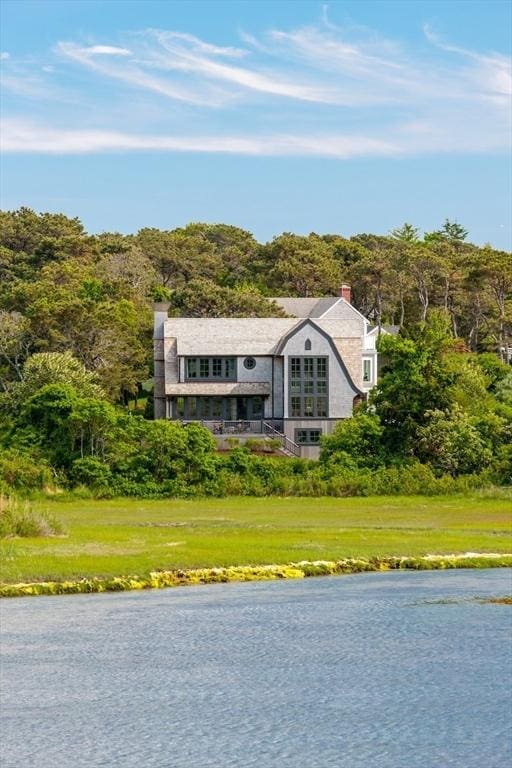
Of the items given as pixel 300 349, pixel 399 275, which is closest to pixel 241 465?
pixel 300 349

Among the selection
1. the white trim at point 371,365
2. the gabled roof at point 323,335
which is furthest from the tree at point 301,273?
the gabled roof at point 323,335

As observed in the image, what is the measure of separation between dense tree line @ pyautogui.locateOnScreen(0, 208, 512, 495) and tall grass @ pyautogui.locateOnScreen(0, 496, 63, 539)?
14390 millimetres

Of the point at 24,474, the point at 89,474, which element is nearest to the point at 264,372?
the point at 89,474

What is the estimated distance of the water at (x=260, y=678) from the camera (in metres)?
17.7

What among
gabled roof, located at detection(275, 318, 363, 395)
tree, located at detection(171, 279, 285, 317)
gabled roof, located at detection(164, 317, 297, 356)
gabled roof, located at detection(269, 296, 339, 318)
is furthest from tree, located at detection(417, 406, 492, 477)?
gabled roof, located at detection(269, 296, 339, 318)

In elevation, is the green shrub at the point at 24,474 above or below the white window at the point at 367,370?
below

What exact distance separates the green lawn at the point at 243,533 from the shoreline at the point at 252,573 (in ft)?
1.96

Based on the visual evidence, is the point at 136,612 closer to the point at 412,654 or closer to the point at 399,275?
the point at 412,654

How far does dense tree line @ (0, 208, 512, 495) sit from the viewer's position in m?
55.5

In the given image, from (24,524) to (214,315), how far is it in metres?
57.2

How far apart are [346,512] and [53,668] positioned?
27.2m

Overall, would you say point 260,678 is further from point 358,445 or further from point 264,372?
point 264,372

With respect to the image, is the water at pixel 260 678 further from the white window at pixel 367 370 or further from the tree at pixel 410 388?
the white window at pixel 367 370

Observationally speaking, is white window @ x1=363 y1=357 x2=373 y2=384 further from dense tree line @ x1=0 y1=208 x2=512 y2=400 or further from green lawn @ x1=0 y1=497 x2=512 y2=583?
green lawn @ x1=0 y1=497 x2=512 y2=583
